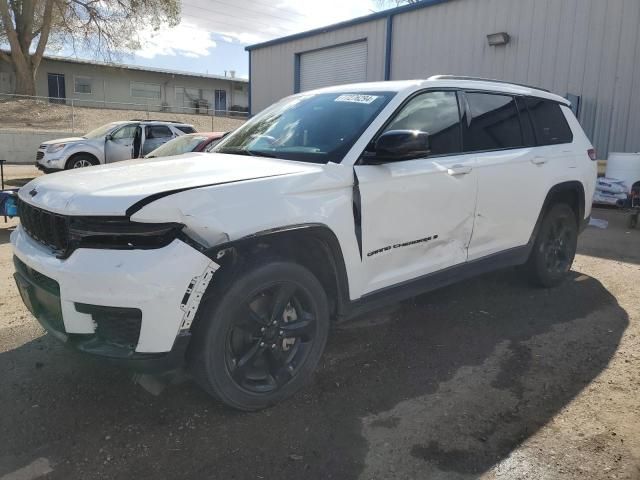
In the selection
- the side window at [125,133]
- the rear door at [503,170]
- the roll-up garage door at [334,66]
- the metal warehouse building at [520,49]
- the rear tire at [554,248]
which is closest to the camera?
the rear door at [503,170]

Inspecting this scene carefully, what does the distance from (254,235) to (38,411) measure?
5.28ft

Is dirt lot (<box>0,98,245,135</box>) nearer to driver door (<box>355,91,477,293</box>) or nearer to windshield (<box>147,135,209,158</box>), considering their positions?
windshield (<box>147,135,209,158</box>)

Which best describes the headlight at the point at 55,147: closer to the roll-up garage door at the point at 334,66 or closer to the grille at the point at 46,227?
the roll-up garage door at the point at 334,66

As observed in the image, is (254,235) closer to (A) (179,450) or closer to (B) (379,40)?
(A) (179,450)

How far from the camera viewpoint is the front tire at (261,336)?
2.66 metres

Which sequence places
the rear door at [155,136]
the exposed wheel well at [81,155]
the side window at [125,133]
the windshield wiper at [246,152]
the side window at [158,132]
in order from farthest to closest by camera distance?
the side window at [125,133] → the side window at [158,132] → the rear door at [155,136] → the exposed wheel well at [81,155] → the windshield wiper at [246,152]

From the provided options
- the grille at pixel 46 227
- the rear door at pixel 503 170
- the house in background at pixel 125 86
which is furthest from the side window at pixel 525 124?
the house in background at pixel 125 86

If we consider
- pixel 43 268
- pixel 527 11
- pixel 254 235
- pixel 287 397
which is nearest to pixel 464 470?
pixel 287 397

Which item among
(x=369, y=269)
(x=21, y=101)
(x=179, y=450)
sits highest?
(x=21, y=101)

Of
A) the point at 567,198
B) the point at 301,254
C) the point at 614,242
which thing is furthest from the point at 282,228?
the point at 614,242

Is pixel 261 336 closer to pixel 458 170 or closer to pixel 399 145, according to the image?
pixel 399 145

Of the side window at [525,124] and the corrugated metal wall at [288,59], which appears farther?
the corrugated metal wall at [288,59]

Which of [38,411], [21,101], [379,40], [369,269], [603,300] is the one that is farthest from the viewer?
[21,101]

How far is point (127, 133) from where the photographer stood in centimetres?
1491
